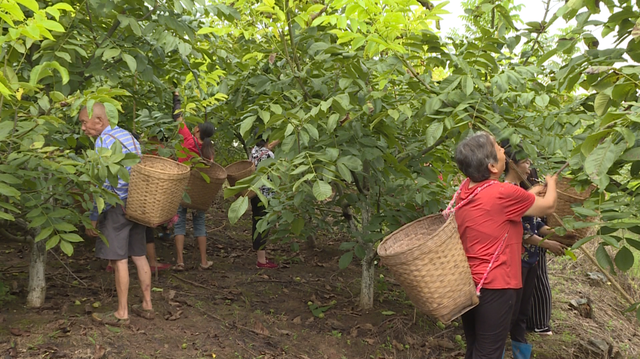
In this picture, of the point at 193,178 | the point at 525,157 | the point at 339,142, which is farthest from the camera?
the point at 193,178

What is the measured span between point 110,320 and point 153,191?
949 mm

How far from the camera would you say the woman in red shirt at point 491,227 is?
2650mm

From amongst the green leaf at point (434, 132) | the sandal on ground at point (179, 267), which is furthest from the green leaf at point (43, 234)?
the sandal on ground at point (179, 267)

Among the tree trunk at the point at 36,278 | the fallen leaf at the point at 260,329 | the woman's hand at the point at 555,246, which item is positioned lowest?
the fallen leaf at the point at 260,329

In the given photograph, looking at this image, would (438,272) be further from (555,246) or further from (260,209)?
(260,209)

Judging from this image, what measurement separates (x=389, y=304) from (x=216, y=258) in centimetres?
210

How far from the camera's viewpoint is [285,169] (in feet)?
9.91

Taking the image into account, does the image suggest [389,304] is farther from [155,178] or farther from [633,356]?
[155,178]

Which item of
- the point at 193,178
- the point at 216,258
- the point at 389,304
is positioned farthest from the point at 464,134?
the point at 216,258

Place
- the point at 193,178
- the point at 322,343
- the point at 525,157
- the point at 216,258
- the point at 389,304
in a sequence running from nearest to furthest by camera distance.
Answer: the point at 525,157
the point at 322,343
the point at 389,304
the point at 193,178
the point at 216,258

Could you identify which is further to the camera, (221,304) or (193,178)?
(193,178)

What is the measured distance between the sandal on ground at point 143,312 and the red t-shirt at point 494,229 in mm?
2323

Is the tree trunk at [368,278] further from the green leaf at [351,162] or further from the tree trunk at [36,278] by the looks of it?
the tree trunk at [36,278]

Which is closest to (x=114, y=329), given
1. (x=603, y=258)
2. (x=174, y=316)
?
(x=174, y=316)
